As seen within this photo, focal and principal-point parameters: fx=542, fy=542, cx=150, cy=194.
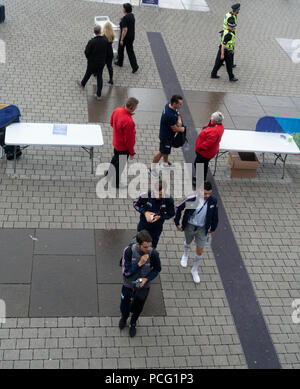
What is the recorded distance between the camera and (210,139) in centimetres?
930

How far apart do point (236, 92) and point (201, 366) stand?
8.30 m

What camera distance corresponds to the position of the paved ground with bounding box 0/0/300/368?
7.02 meters

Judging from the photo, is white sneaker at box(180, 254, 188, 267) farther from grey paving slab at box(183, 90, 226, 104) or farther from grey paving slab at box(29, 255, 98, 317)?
grey paving slab at box(183, 90, 226, 104)

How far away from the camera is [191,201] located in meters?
7.52

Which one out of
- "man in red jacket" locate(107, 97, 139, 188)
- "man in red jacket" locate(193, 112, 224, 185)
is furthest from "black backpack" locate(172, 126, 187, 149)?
"man in red jacket" locate(107, 97, 139, 188)

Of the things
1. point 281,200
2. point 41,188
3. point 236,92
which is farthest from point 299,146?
point 41,188

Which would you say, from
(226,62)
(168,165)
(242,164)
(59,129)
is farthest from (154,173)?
(226,62)

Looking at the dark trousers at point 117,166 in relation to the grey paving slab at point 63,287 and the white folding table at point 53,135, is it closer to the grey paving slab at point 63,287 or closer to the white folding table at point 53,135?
the white folding table at point 53,135

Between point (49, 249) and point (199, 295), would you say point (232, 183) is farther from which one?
point (49, 249)

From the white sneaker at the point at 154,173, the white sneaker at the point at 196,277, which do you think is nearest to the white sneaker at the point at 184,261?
the white sneaker at the point at 196,277

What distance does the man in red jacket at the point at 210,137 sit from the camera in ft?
30.2

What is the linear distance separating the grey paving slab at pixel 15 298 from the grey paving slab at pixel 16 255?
0.11m

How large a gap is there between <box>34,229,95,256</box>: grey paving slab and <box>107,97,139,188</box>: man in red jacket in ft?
4.71
